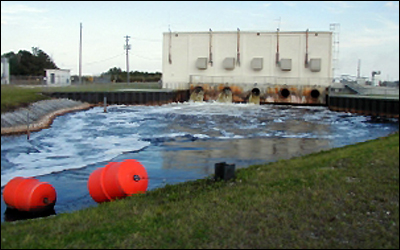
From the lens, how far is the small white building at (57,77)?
140ft

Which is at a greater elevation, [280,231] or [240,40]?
[240,40]

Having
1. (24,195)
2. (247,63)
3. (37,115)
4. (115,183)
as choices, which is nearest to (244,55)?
(247,63)

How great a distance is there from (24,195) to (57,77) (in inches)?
1624

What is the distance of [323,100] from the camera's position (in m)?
46.8

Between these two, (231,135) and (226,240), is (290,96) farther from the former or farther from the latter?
(226,240)

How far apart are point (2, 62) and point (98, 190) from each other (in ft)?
9.21

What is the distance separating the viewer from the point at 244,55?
170 ft

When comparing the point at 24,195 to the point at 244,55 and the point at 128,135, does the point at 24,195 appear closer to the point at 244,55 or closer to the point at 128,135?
the point at 128,135

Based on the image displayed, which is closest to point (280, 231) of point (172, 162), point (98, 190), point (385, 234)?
point (385, 234)

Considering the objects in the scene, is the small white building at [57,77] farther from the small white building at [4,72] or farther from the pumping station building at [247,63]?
the small white building at [4,72]

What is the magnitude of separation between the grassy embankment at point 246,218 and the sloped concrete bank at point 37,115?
1.75m

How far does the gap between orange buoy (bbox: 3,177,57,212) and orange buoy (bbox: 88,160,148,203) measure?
0.94 m

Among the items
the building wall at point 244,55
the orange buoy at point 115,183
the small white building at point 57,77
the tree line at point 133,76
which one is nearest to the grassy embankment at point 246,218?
the orange buoy at point 115,183

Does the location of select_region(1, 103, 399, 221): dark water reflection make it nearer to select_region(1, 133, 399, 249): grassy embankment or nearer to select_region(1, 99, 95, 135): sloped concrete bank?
select_region(1, 99, 95, 135): sloped concrete bank
